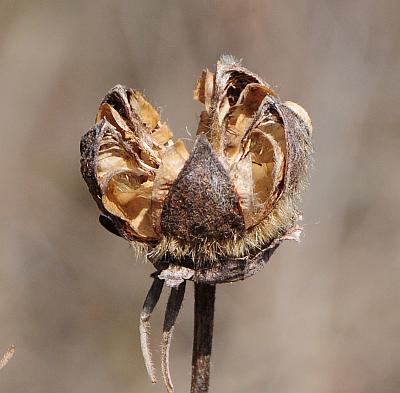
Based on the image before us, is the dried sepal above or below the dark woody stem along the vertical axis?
above

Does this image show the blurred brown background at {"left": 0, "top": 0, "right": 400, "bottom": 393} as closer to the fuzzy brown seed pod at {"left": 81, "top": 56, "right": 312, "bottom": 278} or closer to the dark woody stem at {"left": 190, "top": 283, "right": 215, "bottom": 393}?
the fuzzy brown seed pod at {"left": 81, "top": 56, "right": 312, "bottom": 278}
